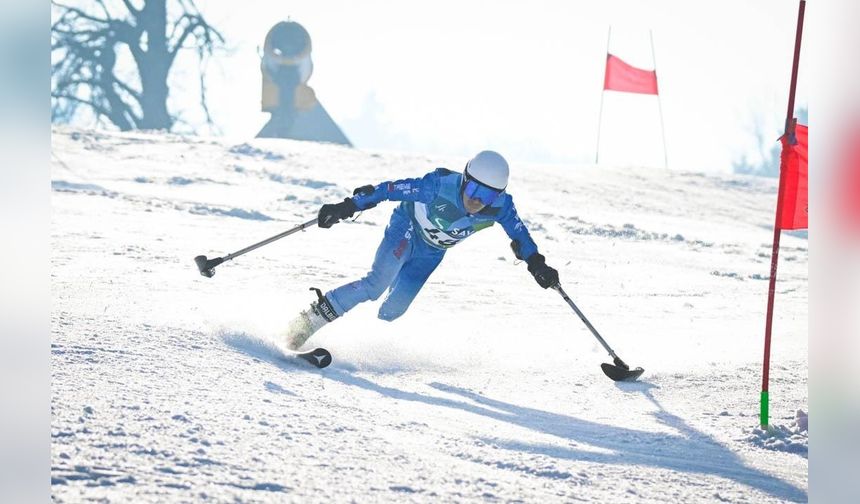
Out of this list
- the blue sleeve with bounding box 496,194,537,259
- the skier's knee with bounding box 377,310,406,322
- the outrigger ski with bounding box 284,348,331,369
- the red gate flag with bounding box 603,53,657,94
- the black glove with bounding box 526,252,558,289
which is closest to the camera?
the outrigger ski with bounding box 284,348,331,369

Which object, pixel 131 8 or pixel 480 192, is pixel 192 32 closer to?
pixel 131 8

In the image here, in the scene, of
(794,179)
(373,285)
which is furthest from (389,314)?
(794,179)

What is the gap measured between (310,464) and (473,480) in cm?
54

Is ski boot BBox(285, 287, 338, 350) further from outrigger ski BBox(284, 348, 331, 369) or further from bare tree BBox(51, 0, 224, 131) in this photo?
bare tree BBox(51, 0, 224, 131)

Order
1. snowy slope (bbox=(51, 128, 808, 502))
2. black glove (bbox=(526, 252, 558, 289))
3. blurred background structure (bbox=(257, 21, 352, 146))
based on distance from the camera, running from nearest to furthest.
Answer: snowy slope (bbox=(51, 128, 808, 502)) < black glove (bbox=(526, 252, 558, 289)) < blurred background structure (bbox=(257, 21, 352, 146))

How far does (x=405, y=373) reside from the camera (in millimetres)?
5152

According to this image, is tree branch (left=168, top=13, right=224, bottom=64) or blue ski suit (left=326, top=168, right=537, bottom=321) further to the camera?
tree branch (left=168, top=13, right=224, bottom=64)


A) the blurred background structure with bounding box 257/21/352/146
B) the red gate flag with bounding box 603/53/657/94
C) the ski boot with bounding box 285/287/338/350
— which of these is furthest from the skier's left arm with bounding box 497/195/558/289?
the blurred background structure with bounding box 257/21/352/146

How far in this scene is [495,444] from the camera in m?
3.51

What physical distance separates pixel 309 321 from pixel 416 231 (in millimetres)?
821

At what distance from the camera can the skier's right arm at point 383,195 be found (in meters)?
5.06

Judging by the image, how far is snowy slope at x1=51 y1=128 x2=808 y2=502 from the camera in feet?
9.62
